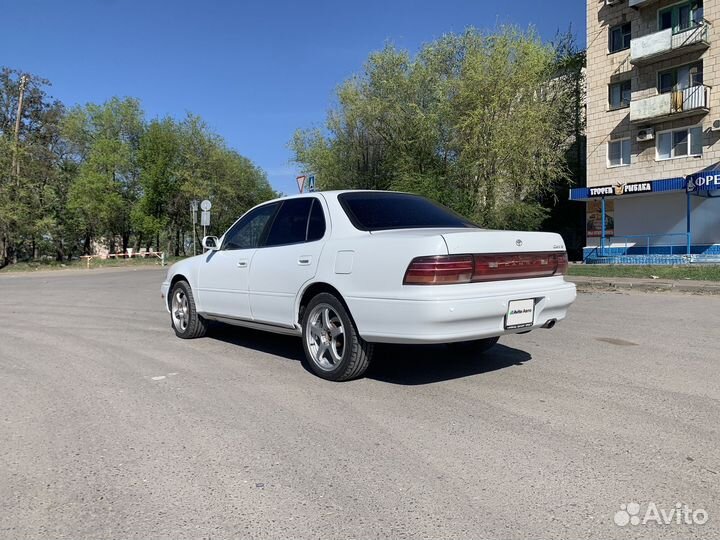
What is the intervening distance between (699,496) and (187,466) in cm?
269

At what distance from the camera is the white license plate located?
446 cm

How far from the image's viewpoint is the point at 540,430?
143 inches

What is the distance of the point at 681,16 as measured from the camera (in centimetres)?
2680

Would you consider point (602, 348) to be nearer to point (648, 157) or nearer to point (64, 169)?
point (648, 157)

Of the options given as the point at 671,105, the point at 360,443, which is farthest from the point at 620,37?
the point at 360,443

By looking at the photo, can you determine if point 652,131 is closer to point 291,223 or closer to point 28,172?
point 291,223

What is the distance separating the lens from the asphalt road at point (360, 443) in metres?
2.58

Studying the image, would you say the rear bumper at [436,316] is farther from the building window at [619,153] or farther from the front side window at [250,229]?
the building window at [619,153]

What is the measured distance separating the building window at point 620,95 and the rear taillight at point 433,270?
2922cm

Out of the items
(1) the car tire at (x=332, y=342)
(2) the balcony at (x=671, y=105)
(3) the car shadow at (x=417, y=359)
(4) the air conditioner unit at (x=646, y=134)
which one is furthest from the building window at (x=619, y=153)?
(1) the car tire at (x=332, y=342)

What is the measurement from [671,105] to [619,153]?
363 centimetres

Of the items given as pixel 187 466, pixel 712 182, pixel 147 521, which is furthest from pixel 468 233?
pixel 712 182

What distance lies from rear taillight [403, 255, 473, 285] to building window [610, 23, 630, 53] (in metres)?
30.2
